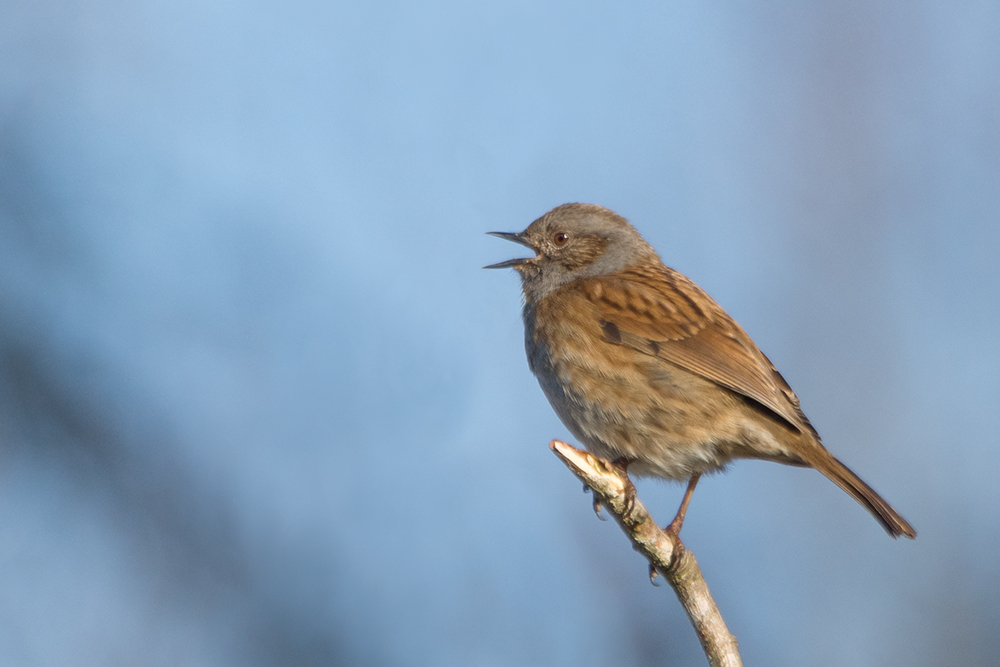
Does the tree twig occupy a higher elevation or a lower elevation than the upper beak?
lower

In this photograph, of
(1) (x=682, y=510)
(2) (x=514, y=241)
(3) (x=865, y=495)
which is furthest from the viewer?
(2) (x=514, y=241)

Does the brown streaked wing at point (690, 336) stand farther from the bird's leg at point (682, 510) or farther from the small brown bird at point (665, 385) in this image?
the bird's leg at point (682, 510)

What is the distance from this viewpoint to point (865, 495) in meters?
4.55

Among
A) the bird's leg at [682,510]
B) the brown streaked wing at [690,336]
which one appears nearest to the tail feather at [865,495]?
the brown streaked wing at [690,336]

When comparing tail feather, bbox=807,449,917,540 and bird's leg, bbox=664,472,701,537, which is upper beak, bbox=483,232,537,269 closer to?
bird's leg, bbox=664,472,701,537

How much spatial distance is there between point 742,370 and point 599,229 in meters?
1.54

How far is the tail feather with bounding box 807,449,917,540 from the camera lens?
448 cm

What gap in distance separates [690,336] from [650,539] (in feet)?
4.61

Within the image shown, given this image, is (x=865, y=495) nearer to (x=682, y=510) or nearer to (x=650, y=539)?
(x=682, y=510)

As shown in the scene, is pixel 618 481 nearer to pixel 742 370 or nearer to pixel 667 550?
pixel 667 550

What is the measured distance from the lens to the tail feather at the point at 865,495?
448 cm

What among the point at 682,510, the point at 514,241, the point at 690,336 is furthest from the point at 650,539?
the point at 514,241

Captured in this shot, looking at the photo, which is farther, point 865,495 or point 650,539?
point 865,495

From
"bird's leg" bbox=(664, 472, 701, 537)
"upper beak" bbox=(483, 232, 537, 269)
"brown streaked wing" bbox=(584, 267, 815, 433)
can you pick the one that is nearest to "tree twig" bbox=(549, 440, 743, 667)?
"bird's leg" bbox=(664, 472, 701, 537)
